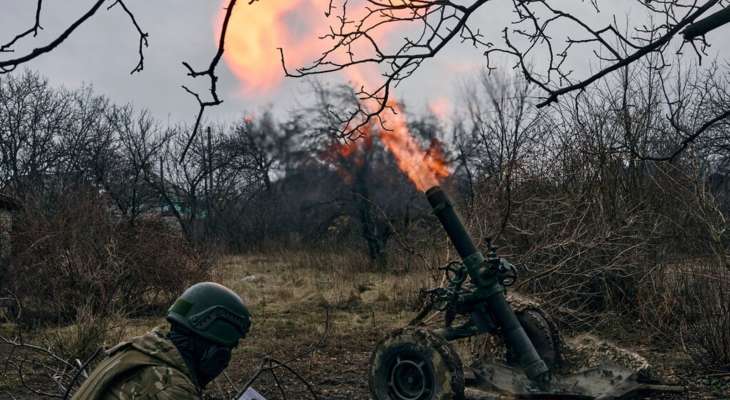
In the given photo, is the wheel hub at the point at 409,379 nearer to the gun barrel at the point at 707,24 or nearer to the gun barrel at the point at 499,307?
the gun barrel at the point at 499,307

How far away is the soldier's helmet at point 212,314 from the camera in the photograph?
3.28 meters

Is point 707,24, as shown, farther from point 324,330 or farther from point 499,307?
point 324,330

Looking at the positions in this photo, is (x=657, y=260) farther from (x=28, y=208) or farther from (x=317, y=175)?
(x=317, y=175)

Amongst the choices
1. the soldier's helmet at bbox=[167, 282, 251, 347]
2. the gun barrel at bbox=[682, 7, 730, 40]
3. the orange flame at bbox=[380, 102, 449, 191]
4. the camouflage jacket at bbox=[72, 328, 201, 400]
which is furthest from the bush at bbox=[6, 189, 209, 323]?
the gun barrel at bbox=[682, 7, 730, 40]

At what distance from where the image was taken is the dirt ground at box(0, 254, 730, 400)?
26.8ft

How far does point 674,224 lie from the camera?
37.9 ft

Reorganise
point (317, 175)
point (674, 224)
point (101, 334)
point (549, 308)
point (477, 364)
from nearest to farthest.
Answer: point (477, 364), point (101, 334), point (549, 308), point (674, 224), point (317, 175)

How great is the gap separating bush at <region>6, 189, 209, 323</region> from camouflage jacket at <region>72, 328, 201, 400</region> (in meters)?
9.41

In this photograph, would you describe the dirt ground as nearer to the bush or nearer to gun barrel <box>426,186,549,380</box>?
the bush

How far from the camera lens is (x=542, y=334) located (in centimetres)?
736

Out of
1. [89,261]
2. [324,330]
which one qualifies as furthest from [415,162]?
[89,261]

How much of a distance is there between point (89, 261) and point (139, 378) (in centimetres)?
1085

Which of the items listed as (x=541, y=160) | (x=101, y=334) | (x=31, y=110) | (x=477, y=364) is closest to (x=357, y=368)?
(x=477, y=364)

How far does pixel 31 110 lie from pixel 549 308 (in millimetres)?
23344
